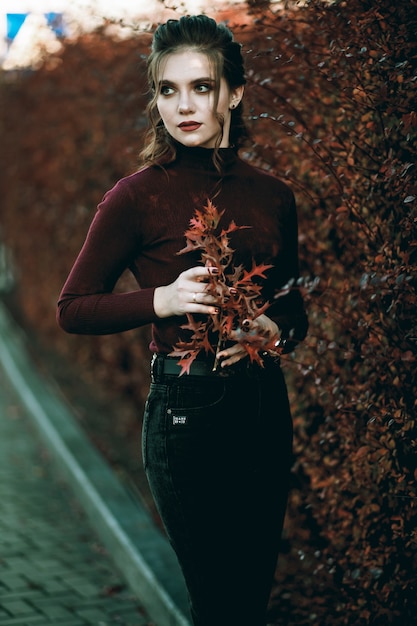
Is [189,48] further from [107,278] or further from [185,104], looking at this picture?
[107,278]

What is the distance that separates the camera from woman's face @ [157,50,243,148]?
254cm

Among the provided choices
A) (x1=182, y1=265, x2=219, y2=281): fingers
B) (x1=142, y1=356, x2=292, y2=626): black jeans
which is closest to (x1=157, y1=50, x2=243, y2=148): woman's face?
(x1=182, y1=265, x2=219, y2=281): fingers

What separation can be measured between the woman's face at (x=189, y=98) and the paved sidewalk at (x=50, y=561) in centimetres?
251

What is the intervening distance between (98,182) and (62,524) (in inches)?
122

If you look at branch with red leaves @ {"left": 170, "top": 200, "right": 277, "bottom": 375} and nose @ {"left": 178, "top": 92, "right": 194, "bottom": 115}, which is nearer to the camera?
branch with red leaves @ {"left": 170, "top": 200, "right": 277, "bottom": 375}

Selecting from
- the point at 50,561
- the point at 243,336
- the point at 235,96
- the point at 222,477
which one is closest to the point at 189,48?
the point at 235,96

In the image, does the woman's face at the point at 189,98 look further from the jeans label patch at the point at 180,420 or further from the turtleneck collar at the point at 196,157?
the jeans label patch at the point at 180,420

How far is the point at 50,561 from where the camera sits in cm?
494

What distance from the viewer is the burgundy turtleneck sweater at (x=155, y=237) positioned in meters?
2.51

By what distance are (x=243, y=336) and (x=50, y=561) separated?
3.04 metres

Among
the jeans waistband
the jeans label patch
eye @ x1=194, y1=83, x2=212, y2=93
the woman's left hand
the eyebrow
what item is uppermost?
the eyebrow

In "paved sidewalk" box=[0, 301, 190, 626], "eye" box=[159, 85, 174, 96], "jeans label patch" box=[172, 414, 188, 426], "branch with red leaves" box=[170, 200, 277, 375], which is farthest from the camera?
"paved sidewalk" box=[0, 301, 190, 626]

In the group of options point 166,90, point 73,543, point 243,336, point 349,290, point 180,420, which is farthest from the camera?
point 73,543

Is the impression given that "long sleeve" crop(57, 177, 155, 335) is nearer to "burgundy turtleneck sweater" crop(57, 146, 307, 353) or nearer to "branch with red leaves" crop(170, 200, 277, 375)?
"burgundy turtleneck sweater" crop(57, 146, 307, 353)
